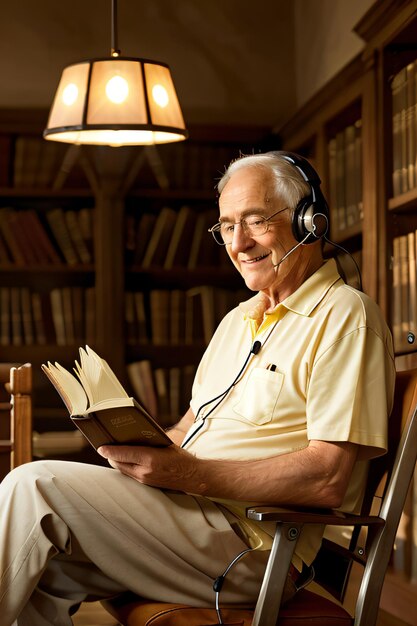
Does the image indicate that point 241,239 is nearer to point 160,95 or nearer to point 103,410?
point 103,410

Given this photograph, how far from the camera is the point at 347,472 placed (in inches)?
66.8

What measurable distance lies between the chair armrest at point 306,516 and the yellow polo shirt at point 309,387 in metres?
0.13

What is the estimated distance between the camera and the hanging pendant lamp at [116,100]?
2.62 m

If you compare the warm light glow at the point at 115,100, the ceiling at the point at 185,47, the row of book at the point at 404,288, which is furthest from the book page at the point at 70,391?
the ceiling at the point at 185,47

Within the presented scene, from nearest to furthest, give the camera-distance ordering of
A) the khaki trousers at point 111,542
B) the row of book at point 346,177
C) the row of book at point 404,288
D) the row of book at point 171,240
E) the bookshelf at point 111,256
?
the khaki trousers at point 111,542 → the row of book at point 404,288 → the row of book at point 346,177 → the bookshelf at point 111,256 → the row of book at point 171,240

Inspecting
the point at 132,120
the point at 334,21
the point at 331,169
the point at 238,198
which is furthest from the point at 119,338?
the point at 238,198

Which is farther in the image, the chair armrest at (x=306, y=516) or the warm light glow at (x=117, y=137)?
the warm light glow at (x=117, y=137)

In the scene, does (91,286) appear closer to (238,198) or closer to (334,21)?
(334,21)

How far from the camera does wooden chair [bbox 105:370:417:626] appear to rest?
1.57 metres

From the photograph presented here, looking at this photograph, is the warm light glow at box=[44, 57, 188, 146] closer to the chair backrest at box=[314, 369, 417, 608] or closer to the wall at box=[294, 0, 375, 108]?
the chair backrest at box=[314, 369, 417, 608]

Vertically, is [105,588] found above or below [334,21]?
below

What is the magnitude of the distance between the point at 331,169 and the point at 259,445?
2.34m

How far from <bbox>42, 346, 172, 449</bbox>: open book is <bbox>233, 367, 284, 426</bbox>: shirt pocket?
25 cm

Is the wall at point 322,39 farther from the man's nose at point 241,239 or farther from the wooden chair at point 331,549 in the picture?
the wooden chair at point 331,549
